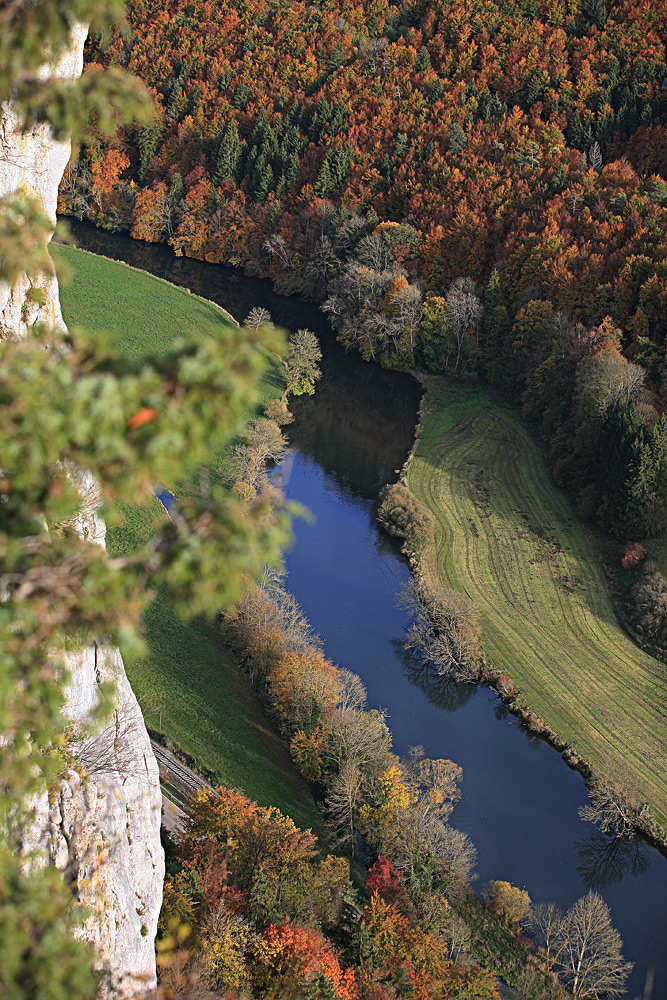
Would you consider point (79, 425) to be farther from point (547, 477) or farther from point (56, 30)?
point (547, 477)

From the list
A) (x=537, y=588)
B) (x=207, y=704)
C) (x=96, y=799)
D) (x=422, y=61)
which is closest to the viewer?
(x=96, y=799)

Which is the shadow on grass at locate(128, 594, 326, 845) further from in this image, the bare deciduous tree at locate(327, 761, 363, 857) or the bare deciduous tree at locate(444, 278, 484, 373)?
the bare deciduous tree at locate(444, 278, 484, 373)

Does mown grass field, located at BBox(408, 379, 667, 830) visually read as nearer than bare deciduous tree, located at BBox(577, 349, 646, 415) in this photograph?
Yes

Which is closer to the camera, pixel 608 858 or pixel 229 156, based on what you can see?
pixel 608 858

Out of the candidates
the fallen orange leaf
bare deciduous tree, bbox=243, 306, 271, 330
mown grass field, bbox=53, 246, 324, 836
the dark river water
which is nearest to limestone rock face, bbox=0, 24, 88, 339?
the fallen orange leaf

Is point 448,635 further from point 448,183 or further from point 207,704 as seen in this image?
point 448,183

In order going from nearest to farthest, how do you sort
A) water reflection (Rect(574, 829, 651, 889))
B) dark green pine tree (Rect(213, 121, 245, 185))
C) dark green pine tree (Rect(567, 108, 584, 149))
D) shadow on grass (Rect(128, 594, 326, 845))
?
water reflection (Rect(574, 829, 651, 889)), shadow on grass (Rect(128, 594, 326, 845)), dark green pine tree (Rect(567, 108, 584, 149)), dark green pine tree (Rect(213, 121, 245, 185))

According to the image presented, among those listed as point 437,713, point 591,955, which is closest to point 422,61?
point 437,713
